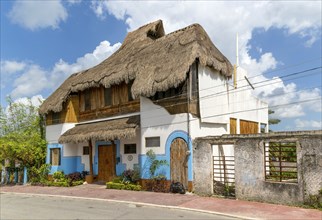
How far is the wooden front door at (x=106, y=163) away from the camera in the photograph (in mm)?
19016

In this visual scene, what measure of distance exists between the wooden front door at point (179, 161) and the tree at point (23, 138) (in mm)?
11146

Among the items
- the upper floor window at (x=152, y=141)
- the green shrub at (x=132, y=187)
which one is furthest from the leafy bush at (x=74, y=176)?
the upper floor window at (x=152, y=141)

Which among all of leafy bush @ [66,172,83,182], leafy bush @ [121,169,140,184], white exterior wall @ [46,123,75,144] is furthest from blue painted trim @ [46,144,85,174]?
leafy bush @ [121,169,140,184]

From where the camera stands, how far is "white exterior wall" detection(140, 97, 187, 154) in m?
15.1

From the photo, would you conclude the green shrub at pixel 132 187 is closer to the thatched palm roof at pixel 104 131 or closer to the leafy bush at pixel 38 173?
the thatched palm roof at pixel 104 131

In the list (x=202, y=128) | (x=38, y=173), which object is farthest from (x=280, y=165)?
(x=38, y=173)

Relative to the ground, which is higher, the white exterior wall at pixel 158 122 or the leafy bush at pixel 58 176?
the white exterior wall at pixel 158 122

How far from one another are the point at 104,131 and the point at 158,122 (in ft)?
11.9

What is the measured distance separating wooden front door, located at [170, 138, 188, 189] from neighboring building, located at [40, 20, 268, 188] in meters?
0.05

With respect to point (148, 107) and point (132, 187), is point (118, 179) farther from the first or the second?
point (148, 107)

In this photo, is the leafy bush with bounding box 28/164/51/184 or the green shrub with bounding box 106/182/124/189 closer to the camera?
the green shrub with bounding box 106/182/124/189

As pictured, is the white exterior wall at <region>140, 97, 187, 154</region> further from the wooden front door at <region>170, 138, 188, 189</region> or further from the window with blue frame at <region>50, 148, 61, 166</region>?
the window with blue frame at <region>50, 148, 61, 166</region>

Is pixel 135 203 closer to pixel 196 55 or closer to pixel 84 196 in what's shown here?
pixel 84 196

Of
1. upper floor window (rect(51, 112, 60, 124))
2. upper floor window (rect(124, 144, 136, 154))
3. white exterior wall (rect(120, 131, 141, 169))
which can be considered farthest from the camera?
upper floor window (rect(51, 112, 60, 124))
